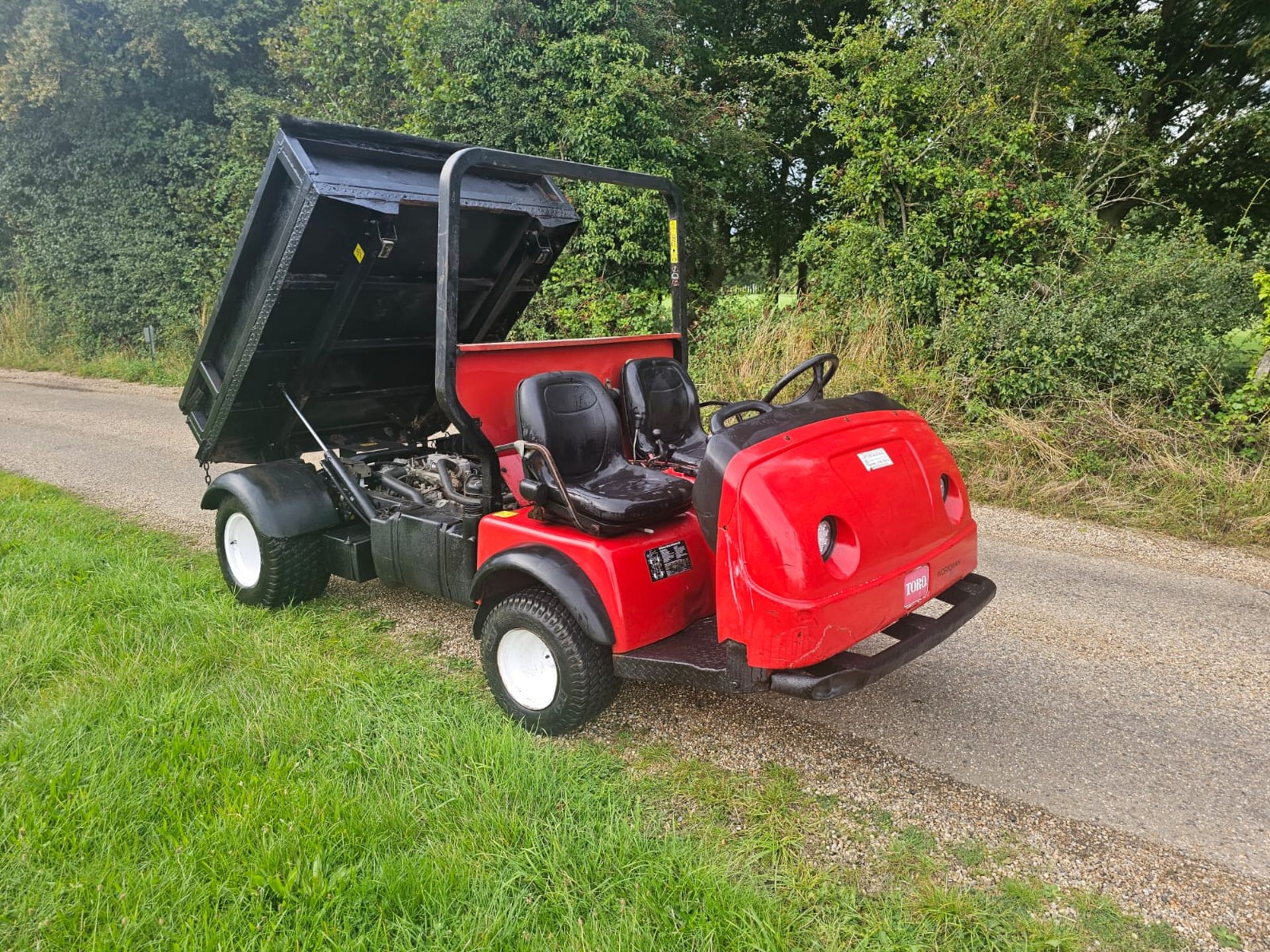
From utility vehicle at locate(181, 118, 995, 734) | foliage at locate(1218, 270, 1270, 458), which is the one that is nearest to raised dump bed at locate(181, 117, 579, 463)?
utility vehicle at locate(181, 118, 995, 734)

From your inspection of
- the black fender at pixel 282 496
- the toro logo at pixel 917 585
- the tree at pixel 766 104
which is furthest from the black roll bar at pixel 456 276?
the tree at pixel 766 104

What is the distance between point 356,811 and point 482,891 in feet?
1.71

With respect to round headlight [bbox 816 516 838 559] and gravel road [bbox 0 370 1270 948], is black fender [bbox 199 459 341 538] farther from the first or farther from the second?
round headlight [bbox 816 516 838 559]

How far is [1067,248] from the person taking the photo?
7500mm

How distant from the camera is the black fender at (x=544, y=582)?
276 centimetres

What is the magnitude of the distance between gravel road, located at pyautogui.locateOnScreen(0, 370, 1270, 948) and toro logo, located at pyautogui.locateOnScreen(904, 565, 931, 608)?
2.01ft

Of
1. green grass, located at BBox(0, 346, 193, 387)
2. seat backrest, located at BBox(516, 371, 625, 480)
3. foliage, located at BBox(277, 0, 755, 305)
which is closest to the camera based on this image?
seat backrest, located at BBox(516, 371, 625, 480)

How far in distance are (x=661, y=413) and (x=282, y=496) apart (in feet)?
6.21

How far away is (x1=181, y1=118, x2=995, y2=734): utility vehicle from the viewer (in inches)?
100

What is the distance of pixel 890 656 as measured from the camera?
104 inches

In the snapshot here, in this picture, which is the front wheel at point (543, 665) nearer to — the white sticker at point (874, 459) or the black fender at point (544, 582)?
the black fender at point (544, 582)

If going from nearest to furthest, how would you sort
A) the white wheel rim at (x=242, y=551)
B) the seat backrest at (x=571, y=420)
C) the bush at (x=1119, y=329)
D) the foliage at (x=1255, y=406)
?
the seat backrest at (x=571, y=420) < the white wheel rim at (x=242, y=551) < the foliage at (x=1255, y=406) < the bush at (x=1119, y=329)

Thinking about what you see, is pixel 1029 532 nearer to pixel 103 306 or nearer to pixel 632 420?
pixel 632 420

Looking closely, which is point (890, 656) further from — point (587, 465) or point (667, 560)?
point (587, 465)
